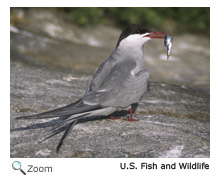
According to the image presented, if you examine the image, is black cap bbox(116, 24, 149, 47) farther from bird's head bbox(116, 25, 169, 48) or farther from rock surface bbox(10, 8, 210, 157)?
rock surface bbox(10, 8, 210, 157)

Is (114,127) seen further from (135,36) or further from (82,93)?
(82,93)

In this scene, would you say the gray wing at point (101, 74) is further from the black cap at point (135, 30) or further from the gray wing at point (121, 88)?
the black cap at point (135, 30)

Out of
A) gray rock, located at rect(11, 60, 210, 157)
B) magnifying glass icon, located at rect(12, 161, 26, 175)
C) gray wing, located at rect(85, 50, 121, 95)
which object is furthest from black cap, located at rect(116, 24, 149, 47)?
magnifying glass icon, located at rect(12, 161, 26, 175)

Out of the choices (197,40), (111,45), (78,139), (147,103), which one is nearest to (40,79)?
(147,103)

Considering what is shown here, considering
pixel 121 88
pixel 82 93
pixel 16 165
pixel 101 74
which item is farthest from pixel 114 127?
pixel 82 93

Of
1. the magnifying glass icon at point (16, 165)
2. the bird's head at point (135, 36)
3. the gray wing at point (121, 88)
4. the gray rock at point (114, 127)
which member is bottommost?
the magnifying glass icon at point (16, 165)

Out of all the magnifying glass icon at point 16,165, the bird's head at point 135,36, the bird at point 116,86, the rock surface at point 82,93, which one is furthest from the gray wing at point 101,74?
the magnifying glass icon at point 16,165
